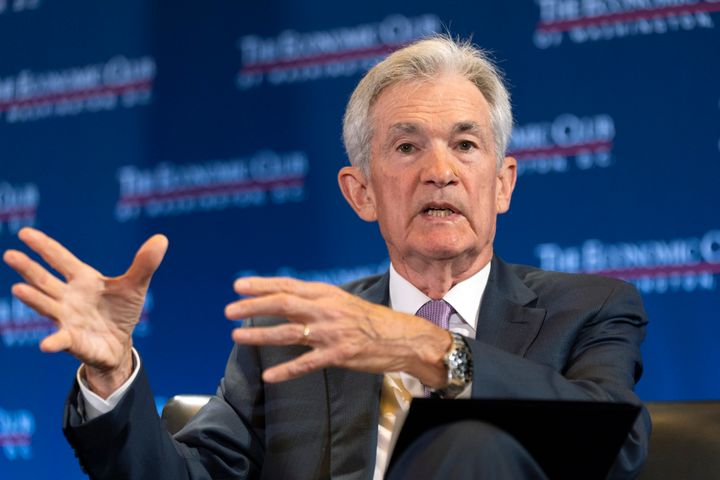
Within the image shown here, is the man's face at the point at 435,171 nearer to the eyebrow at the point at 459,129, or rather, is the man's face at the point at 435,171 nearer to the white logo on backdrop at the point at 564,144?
the eyebrow at the point at 459,129

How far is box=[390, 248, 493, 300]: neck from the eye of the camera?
82.2 inches

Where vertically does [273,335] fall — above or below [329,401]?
above

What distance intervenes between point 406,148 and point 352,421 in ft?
1.99

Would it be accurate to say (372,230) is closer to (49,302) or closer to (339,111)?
(339,111)

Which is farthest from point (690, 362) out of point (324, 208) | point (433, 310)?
point (324, 208)

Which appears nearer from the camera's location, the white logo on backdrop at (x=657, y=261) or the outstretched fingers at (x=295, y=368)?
the outstretched fingers at (x=295, y=368)

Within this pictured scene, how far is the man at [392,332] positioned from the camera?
141cm

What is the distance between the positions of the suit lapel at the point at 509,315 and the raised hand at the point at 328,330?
47cm

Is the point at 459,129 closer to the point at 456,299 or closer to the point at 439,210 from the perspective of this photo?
the point at 439,210

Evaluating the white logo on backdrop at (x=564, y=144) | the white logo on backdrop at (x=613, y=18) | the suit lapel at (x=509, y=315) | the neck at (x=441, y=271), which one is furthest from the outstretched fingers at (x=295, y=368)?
the white logo on backdrop at (x=613, y=18)

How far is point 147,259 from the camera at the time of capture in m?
1.50

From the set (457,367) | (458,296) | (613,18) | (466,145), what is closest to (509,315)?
(458,296)

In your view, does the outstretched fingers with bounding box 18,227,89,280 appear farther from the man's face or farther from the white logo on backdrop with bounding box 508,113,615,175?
the white logo on backdrop with bounding box 508,113,615,175

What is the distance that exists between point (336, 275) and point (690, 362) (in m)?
1.12
